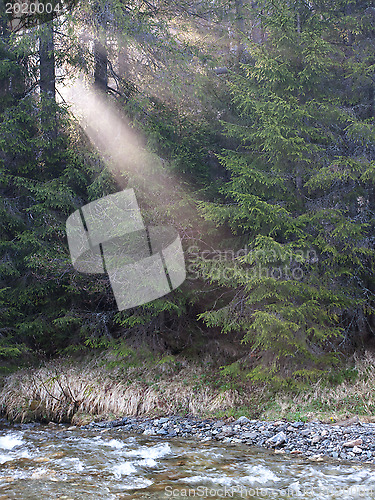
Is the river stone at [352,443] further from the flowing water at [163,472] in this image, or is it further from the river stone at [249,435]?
the river stone at [249,435]

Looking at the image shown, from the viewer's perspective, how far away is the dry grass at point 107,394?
803cm

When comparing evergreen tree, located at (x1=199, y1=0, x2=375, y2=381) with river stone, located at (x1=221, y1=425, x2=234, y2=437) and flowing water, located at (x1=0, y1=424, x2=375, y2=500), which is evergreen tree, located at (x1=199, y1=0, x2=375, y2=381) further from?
flowing water, located at (x1=0, y1=424, x2=375, y2=500)

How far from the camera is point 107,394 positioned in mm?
8398

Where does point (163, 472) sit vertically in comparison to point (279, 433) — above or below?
above

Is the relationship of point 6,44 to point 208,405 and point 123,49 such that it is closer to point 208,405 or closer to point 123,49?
point 123,49

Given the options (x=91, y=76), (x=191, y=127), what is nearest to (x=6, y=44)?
(x=91, y=76)

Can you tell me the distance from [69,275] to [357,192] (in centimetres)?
621

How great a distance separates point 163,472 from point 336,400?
3388 mm

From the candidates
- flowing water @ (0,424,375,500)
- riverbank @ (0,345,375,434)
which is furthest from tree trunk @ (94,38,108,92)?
flowing water @ (0,424,375,500)

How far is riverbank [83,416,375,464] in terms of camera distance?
18.5 feet

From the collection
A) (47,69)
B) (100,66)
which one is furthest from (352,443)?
(47,69)

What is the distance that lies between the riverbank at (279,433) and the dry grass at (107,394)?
0.39 meters

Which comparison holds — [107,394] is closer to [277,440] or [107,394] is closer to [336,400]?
[277,440]

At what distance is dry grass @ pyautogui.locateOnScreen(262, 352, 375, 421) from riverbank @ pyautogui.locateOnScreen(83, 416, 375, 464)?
0.37 m
